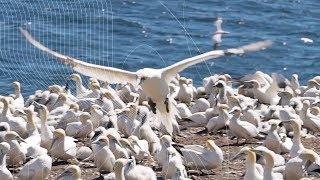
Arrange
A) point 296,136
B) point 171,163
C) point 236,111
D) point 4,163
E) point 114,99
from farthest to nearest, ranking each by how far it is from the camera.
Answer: point 114,99 → point 236,111 → point 296,136 → point 171,163 → point 4,163

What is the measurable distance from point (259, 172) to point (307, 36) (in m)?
25.4

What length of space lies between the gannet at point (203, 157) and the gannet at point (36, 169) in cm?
211

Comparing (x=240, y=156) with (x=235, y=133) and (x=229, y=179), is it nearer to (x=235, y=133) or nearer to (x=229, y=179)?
(x=229, y=179)

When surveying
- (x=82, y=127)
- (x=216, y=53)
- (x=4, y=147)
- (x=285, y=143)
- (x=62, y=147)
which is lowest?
(x=285, y=143)

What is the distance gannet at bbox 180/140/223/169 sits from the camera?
1540 centimetres

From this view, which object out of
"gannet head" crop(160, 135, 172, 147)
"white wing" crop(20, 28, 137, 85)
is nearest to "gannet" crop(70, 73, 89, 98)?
"white wing" crop(20, 28, 137, 85)

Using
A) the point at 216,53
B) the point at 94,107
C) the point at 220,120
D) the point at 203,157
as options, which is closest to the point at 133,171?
the point at 203,157

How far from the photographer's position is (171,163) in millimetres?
14750

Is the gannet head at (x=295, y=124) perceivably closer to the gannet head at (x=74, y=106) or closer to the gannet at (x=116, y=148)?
the gannet at (x=116, y=148)

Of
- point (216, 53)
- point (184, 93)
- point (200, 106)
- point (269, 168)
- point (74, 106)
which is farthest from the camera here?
point (184, 93)

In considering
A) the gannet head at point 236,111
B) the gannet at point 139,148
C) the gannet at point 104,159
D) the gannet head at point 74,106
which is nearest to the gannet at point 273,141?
the gannet head at point 236,111

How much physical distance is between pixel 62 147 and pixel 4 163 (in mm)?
1319

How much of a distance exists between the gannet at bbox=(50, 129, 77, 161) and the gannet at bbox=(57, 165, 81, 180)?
143 cm

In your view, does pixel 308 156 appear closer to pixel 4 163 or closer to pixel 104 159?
pixel 104 159
